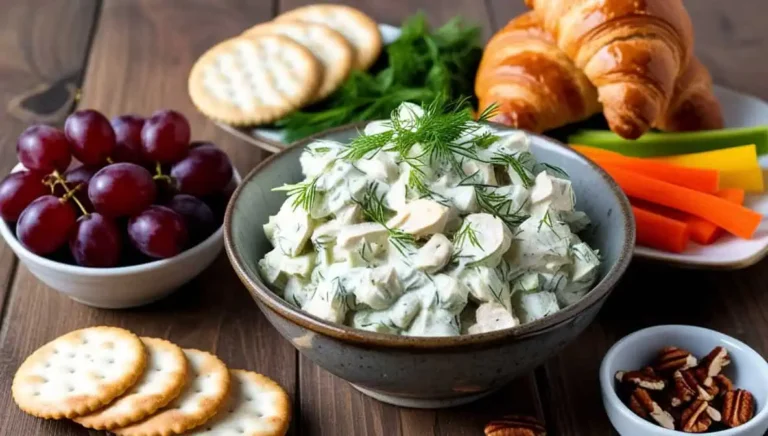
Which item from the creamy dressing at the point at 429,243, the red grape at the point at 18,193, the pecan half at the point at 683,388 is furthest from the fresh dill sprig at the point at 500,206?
the red grape at the point at 18,193

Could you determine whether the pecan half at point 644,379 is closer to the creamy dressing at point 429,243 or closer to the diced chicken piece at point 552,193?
the creamy dressing at point 429,243

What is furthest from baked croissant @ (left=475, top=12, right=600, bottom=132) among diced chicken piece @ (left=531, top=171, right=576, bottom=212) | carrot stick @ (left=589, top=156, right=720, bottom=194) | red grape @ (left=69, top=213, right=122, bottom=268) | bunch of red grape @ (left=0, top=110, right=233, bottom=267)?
red grape @ (left=69, top=213, right=122, bottom=268)

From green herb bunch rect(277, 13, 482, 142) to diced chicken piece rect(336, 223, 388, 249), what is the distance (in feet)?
2.15

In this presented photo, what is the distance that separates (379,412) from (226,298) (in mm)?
431

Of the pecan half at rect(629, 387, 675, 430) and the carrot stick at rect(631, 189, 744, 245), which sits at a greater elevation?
the carrot stick at rect(631, 189, 744, 245)

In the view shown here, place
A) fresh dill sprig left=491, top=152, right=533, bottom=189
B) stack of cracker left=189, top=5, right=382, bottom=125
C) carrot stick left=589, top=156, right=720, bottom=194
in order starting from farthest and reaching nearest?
stack of cracker left=189, top=5, right=382, bottom=125 < carrot stick left=589, top=156, right=720, bottom=194 < fresh dill sprig left=491, top=152, right=533, bottom=189

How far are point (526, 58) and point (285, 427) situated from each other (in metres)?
1.04

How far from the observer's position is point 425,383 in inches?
51.2

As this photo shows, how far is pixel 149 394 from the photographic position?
138 centimetres

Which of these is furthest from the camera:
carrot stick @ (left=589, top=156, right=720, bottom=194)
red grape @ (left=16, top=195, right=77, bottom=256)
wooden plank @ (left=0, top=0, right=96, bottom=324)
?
wooden plank @ (left=0, top=0, right=96, bottom=324)

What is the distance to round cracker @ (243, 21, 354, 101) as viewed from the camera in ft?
7.01

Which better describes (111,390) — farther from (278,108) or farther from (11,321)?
(278,108)

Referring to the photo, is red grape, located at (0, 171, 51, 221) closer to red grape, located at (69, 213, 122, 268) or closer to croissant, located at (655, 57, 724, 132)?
red grape, located at (69, 213, 122, 268)

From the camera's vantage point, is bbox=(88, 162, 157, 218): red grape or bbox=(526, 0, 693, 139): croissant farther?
bbox=(526, 0, 693, 139): croissant
